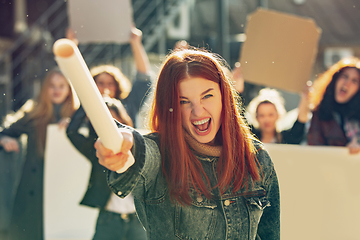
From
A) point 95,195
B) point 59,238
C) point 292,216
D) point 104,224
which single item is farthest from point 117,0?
point 59,238

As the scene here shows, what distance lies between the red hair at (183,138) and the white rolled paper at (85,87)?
1.01 feet

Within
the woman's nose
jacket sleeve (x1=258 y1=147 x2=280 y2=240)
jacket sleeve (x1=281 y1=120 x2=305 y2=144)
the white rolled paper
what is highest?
jacket sleeve (x1=281 y1=120 x2=305 y2=144)

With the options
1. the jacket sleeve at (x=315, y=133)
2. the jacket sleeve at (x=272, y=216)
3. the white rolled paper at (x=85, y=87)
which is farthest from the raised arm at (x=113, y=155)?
the jacket sleeve at (x=315, y=133)

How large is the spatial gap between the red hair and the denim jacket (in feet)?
0.09

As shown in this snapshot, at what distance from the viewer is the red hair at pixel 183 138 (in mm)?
975

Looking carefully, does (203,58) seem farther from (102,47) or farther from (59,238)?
(102,47)

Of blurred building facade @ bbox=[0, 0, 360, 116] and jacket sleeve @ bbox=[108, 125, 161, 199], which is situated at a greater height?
blurred building facade @ bbox=[0, 0, 360, 116]

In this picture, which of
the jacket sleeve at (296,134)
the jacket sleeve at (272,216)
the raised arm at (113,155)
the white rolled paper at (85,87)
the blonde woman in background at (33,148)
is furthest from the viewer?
the blonde woman in background at (33,148)

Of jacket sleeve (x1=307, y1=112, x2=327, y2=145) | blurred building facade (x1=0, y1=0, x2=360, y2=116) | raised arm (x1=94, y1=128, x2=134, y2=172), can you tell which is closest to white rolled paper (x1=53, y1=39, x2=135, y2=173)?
raised arm (x1=94, y1=128, x2=134, y2=172)

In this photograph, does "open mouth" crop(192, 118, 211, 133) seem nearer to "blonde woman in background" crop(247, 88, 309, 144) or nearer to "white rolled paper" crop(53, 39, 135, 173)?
"white rolled paper" crop(53, 39, 135, 173)

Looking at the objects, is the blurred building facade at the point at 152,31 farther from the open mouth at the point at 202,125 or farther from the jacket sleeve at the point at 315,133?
the open mouth at the point at 202,125

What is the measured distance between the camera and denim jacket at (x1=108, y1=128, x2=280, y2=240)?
36.1 inches

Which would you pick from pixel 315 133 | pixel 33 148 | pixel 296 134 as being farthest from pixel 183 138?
pixel 33 148

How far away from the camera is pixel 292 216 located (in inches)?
63.9
